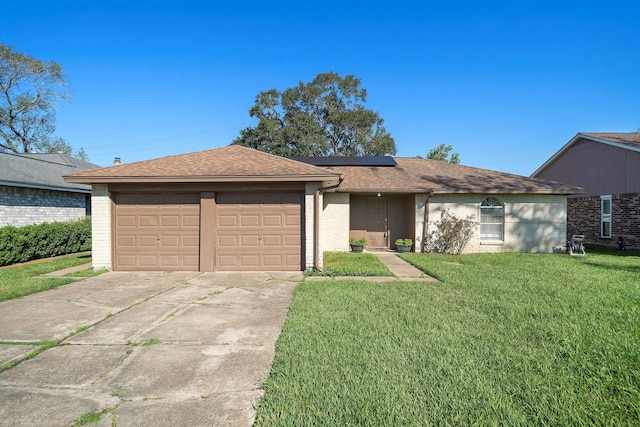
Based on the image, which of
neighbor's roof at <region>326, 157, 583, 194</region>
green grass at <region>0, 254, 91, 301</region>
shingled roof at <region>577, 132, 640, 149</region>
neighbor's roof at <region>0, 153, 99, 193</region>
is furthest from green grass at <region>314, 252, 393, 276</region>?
shingled roof at <region>577, 132, 640, 149</region>

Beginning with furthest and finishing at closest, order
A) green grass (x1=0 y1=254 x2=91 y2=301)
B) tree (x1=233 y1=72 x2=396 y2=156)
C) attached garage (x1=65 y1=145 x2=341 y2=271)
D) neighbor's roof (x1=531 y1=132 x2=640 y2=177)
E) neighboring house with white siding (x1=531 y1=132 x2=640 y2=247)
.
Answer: tree (x1=233 y1=72 x2=396 y2=156) < neighbor's roof (x1=531 y1=132 x2=640 y2=177) < neighboring house with white siding (x1=531 y1=132 x2=640 y2=247) < attached garage (x1=65 y1=145 x2=341 y2=271) < green grass (x1=0 y1=254 x2=91 y2=301)

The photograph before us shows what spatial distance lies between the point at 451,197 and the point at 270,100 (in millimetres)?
26319

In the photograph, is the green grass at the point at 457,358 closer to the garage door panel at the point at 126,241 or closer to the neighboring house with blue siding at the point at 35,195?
the garage door panel at the point at 126,241

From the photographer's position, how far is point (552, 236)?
1323cm

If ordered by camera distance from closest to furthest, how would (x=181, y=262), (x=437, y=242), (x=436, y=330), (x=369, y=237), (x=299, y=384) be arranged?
(x=299, y=384)
(x=436, y=330)
(x=181, y=262)
(x=437, y=242)
(x=369, y=237)

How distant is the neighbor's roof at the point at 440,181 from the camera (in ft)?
42.3

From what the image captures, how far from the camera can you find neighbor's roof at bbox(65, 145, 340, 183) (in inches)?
340

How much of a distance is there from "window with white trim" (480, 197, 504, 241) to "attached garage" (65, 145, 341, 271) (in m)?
7.69

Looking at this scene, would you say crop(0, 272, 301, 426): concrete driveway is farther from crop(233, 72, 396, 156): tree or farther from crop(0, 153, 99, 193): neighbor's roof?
crop(233, 72, 396, 156): tree

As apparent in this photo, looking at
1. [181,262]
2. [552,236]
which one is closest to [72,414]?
[181,262]

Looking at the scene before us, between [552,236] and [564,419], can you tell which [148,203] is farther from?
[552,236]

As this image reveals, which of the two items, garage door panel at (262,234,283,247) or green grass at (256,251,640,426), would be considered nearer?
green grass at (256,251,640,426)

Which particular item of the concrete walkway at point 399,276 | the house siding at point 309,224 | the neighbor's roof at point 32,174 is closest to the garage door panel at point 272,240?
the house siding at point 309,224

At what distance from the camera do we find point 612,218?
15266 mm
